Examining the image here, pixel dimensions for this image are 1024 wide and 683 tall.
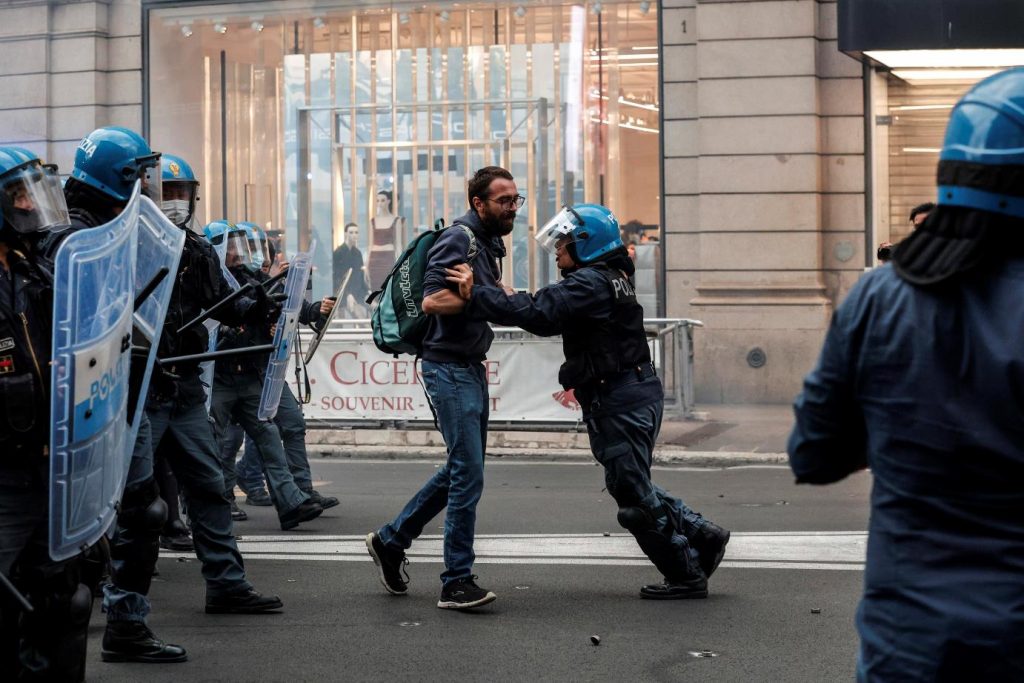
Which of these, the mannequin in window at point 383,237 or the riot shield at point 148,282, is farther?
the mannequin in window at point 383,237

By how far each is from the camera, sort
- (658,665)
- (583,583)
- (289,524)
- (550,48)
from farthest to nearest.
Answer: (550,48)
(289,524)
(583,583)
(658,665)

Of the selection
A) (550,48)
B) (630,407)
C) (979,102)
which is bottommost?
(630,407)

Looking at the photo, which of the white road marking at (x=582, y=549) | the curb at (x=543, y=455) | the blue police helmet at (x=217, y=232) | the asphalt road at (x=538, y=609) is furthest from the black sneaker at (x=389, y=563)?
the curb at (x=543, y=455)

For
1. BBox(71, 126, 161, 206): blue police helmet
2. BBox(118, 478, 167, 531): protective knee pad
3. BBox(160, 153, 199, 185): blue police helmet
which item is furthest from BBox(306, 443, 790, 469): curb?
BBox(71, 126, 161, 206): blue police helmet

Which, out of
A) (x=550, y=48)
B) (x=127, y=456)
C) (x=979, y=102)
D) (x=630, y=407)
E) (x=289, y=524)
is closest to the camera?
(x=979, y=102)

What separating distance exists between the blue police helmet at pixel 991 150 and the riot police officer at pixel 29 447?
2.52 metres

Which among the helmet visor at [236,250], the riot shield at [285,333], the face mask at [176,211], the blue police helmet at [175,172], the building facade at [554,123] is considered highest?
the building facade at [554,123]

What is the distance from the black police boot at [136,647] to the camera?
575cm

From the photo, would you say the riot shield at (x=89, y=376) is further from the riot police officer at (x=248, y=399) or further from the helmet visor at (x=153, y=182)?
the riot police officer at (x=248, y=399)

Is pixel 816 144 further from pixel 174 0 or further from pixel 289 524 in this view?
pixel 289 524

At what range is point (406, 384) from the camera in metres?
13.8

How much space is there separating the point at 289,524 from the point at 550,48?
985cm

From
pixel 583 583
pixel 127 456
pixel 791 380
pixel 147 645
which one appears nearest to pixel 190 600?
pixel 147 645

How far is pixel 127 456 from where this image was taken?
4762 millimetres
